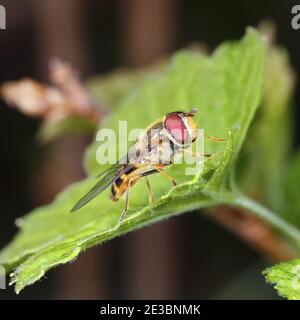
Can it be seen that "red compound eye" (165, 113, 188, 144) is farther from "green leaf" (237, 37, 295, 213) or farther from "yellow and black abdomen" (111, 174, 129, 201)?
"green leaf" (237, 37, 295, 213)

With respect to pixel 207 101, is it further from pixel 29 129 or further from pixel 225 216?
pixel 29 129

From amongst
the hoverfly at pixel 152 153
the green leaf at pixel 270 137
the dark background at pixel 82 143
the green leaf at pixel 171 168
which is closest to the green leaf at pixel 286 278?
the green leaf at pixel 171 168

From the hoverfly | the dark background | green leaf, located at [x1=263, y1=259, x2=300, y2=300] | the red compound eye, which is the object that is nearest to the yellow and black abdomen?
the hoverfly

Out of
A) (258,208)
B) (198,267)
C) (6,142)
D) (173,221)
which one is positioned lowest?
(258,208)

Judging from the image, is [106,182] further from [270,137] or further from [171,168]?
[270,137]

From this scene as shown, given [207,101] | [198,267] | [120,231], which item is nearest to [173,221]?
[198,267]

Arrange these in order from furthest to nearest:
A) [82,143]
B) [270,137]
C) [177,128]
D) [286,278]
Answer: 1. [82,143]
2. [270,137]
3. [177,128]
4. [286,278]

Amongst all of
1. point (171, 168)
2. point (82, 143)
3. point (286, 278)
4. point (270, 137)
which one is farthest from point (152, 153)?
point (82, 143)
